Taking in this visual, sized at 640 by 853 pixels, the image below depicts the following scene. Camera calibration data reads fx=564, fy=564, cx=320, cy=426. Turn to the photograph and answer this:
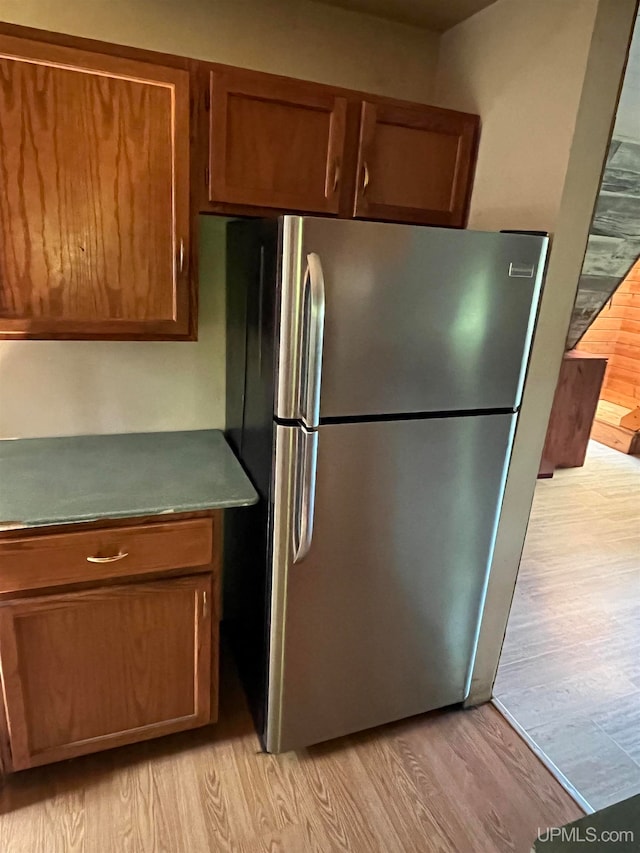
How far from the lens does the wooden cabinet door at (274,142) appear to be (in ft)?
5.04

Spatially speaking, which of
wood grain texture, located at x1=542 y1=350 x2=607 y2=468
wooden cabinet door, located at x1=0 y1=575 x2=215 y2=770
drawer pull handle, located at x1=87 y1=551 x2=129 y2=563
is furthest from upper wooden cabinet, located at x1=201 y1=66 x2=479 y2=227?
wood grain texture, located at x1=542 y1=350 x2=607 y2=468

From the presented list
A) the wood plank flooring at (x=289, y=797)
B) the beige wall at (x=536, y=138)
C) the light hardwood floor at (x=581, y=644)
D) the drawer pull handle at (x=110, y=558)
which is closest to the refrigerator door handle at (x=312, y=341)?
the drawer pull handle at (x=110, y=558)

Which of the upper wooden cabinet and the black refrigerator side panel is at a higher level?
the upper wooden cabinet

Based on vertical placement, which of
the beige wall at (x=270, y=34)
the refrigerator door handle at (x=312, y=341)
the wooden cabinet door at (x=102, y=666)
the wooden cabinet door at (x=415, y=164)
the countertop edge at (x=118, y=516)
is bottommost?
the wooden cabinet door at (x=102, y=666)

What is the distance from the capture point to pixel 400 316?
1451 mm

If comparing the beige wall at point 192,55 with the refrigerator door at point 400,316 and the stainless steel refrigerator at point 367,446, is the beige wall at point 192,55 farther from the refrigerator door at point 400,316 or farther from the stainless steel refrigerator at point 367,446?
the refrigerator door at point 400,316

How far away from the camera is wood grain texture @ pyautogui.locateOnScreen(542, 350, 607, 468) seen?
416 centimetres

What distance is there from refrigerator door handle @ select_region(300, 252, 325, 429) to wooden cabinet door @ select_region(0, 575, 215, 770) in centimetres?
62

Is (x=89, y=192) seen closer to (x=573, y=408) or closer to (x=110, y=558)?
(x=110, y=558)

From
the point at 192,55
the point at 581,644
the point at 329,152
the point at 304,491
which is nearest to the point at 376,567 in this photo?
the point at 304,491

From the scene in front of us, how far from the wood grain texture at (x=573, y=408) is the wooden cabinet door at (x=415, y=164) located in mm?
2624

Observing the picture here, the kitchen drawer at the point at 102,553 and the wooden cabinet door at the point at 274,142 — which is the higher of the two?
the wooden cabinet door at the point at 274,142

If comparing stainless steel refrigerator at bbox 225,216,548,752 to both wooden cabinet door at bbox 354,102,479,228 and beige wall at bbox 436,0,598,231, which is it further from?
wooden cabinet door at bbox 354,102,479,228

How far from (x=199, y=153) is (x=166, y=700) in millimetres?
1585
